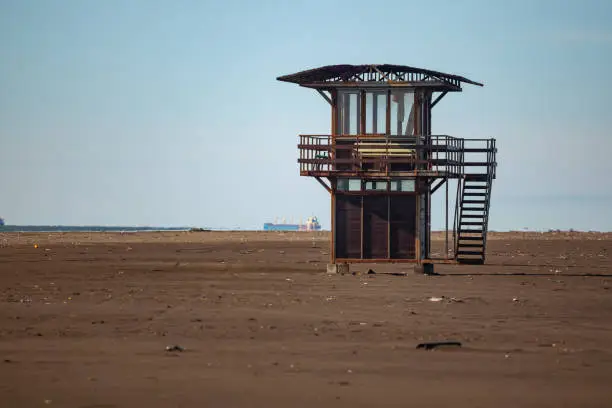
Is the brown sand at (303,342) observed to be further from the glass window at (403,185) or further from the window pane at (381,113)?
the window pane at (381,113)

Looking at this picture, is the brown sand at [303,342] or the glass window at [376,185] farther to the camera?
the glass window at [376,185]

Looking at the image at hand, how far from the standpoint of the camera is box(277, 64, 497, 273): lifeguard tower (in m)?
42.0

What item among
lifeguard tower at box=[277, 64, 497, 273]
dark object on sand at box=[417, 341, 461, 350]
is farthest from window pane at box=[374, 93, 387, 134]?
dark object on sand at box=[417, 341, 461, 350]

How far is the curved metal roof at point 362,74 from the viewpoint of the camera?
42219 mm

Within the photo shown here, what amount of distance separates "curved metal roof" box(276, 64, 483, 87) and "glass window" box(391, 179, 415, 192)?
12.2 feet

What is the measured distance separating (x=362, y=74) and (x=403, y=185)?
14.7ft

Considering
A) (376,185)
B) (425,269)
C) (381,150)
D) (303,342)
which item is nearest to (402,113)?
(381,150)

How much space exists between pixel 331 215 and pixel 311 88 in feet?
16.2

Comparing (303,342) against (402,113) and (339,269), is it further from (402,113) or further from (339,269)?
(402,113)

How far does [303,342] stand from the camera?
18.9 metres

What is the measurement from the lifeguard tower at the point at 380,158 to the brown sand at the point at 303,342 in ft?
20.3

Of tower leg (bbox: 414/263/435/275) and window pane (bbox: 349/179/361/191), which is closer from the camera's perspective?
tower leg (bbox: 414/263/435/275)

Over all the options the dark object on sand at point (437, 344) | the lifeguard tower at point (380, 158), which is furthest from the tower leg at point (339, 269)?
the dark object on sand at point (437, 344)

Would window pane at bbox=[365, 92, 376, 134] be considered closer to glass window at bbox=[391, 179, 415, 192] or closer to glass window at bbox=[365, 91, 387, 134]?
glass window at bbox=[365, 91, 387, 134]
